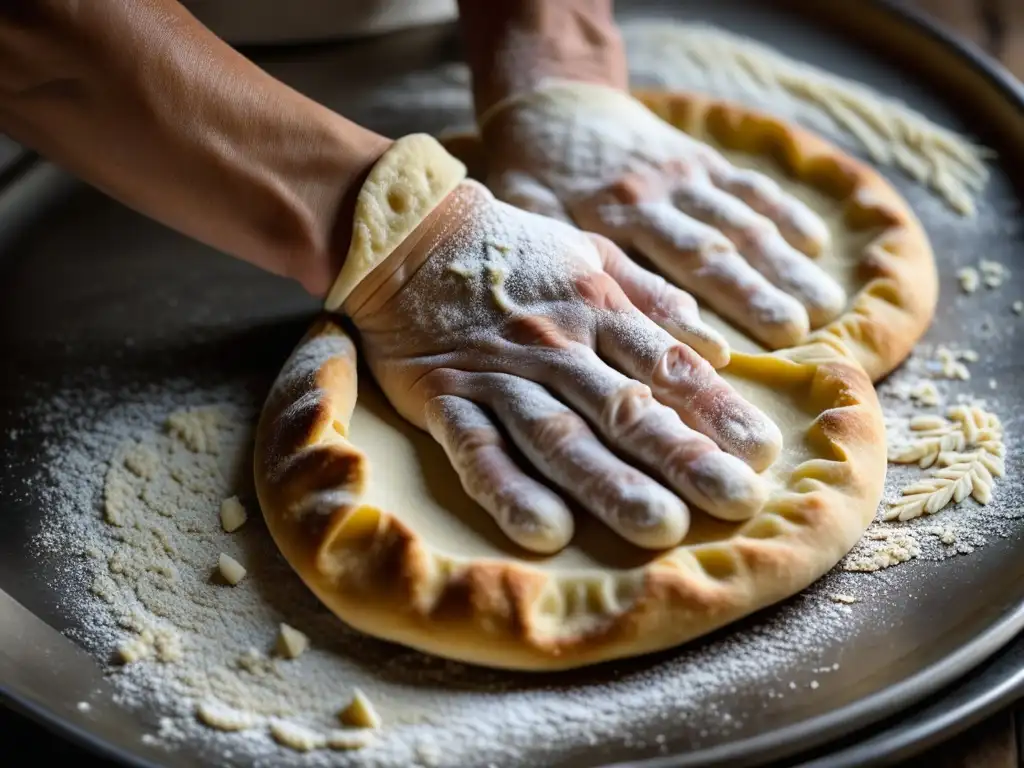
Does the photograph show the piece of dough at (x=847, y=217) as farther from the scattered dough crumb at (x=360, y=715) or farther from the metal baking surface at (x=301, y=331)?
the scattered dough crumb at (x=360, y=715)

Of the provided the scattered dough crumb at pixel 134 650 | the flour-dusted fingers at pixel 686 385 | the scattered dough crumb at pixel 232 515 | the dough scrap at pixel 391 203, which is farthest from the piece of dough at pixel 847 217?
the scattered dough crumb at pixel 134 650

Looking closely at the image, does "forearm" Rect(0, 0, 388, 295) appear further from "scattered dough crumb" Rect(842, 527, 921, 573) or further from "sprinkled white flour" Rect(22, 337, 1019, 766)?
"scattered dough crumb" Rect(842, 527, 921, 573)

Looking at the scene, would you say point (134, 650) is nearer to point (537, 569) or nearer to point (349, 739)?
point (349, 739)

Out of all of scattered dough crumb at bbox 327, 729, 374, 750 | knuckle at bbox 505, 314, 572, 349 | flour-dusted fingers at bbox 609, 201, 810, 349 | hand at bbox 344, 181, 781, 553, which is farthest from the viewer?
flour-dusted fingers at bbox 609, 201, 810, 349

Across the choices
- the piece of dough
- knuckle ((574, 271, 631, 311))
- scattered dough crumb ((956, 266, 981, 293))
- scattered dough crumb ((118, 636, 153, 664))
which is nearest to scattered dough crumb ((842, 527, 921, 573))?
the piece of dough

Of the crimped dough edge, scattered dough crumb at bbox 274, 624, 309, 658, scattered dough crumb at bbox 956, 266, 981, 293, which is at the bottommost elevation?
scattered dough crumb at bbox 274, 624, 309, 658
